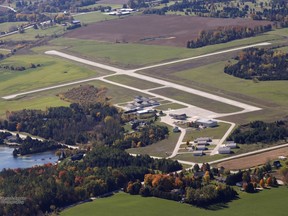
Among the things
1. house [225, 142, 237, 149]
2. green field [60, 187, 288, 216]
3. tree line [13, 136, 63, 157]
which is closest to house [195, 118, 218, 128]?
house [225, 142, 237, 149]

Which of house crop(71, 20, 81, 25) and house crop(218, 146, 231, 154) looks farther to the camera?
house crop(71, 20, 81, 25)

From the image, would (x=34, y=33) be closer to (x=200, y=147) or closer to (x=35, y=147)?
(x=35, y=147)

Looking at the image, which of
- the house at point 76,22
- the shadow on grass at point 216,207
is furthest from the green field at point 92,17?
the shadow on grass at point 216,207

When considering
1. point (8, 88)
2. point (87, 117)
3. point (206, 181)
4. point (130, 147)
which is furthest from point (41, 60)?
point (206, 181)

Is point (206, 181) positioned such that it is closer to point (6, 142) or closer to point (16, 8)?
point (6, 142)

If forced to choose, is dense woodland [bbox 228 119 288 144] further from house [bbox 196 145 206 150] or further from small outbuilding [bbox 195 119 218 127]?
small outbuilding [bbox 195 119 218 127]

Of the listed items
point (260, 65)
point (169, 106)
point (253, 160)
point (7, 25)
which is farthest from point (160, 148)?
point (7, 25)

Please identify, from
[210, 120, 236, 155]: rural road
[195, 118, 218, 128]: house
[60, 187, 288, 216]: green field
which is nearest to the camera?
[60, 187, 288, 216]: green field
